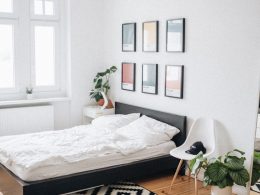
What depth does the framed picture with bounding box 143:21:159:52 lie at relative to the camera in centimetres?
473

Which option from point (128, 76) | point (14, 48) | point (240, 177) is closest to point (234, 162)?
point (240, 177)

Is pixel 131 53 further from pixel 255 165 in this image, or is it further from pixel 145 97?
pixel 255 165

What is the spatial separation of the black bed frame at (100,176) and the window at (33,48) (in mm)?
1847

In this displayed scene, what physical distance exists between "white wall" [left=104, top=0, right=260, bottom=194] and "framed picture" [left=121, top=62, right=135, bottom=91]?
1.18ft

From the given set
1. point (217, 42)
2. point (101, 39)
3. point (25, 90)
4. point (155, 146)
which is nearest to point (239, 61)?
point (217, 42)

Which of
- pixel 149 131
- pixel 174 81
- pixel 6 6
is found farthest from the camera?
pixel 6 6

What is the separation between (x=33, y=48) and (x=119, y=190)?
270 centimetres

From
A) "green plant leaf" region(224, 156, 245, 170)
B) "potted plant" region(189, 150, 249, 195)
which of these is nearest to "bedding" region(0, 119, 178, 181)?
"potted plant" region(189, 150, 249, 195)

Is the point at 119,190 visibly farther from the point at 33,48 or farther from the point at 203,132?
the point at 33,48

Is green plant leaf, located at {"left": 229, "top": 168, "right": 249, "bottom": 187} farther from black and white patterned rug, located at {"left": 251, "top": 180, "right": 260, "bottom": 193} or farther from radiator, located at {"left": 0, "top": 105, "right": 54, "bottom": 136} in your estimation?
radiator, located at {"left": 0, "top": 105, "right": 54, "bottom": 136}

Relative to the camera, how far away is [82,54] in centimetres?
575

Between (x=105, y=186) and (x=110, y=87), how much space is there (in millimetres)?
2143

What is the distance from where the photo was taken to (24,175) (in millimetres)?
3330

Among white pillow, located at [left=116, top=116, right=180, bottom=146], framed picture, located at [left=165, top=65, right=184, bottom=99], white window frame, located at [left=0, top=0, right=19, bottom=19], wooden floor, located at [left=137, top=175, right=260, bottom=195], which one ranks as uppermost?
white window frame, located at [left=0, top=0, right=19, bottom=19]
